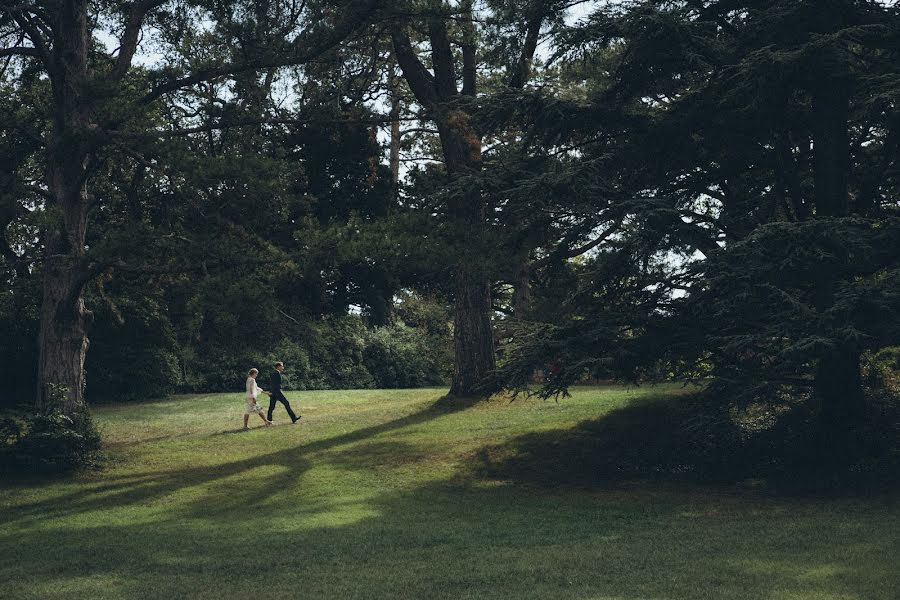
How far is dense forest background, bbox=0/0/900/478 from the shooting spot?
1505 centimetres

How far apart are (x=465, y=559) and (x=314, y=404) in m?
17.5

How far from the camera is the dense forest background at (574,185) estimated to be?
1505 cm

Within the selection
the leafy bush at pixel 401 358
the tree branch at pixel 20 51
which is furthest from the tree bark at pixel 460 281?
the leafy bush at pixel 401 358

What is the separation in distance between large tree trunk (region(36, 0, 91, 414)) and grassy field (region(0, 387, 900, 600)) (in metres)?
2.18

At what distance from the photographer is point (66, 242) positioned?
1916 centimetres

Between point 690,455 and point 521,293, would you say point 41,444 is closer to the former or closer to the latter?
point 690,455

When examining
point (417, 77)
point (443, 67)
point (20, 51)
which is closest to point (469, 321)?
point (417, 77)

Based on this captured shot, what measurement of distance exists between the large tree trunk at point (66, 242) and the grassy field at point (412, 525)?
218cm

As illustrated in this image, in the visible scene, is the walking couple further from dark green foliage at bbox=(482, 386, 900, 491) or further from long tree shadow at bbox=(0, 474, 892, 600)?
long tree shadow at bbox=(0, 474, 892, 600)

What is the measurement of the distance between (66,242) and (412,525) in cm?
981

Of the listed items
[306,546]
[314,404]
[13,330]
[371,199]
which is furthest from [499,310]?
[306,546]

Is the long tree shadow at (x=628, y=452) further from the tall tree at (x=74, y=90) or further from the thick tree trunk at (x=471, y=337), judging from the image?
the tall tree at (x=74, y=90)

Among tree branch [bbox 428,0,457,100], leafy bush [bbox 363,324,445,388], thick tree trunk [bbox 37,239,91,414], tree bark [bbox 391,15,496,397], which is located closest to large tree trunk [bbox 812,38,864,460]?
tree bark [bbox 391,15,496,397]

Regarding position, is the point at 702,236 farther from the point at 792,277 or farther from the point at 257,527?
the point at 257,527
